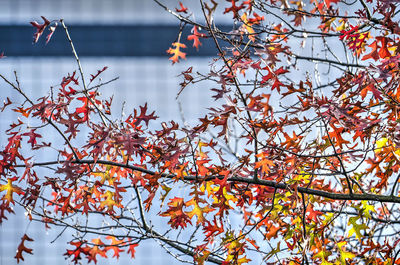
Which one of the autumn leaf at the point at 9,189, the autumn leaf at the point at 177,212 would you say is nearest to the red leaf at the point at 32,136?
the autumn leaf at the point at 9,189

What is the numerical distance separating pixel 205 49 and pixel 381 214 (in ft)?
46.9

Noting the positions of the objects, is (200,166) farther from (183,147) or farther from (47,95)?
(47,95)

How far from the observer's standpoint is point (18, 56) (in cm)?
1833

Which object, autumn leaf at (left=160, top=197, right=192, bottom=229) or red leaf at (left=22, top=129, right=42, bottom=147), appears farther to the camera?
red leaf at (left=22, top=129, right=42, bottom=147)

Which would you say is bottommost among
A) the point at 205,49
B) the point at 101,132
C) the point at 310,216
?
the point at 310,216

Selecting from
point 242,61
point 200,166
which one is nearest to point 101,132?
point 200,166

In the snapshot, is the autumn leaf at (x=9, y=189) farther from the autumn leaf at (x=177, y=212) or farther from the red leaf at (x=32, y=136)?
the autumn leaf at (x=177, y=212)

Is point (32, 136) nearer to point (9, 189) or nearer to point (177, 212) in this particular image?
point (9, 189)

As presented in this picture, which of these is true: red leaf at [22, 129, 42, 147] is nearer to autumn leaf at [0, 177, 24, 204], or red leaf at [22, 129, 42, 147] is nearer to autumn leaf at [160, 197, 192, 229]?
autumn leaf at [0, 177, 24, 204]

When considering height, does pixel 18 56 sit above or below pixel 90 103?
above

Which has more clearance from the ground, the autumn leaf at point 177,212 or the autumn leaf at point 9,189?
the autumn leaf at point 9,189

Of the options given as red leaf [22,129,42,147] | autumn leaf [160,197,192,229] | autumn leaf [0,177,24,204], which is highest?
red leaf [22,129,42,147]

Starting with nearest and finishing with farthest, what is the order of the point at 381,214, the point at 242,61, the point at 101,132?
A: 1. the point at 101,132
2. the point at 242,61
3. the point at 381,214

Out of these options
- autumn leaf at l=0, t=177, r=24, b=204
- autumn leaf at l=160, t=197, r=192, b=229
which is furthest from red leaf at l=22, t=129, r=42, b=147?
autumn leaf at l=160, t=197, r=192, b=229
